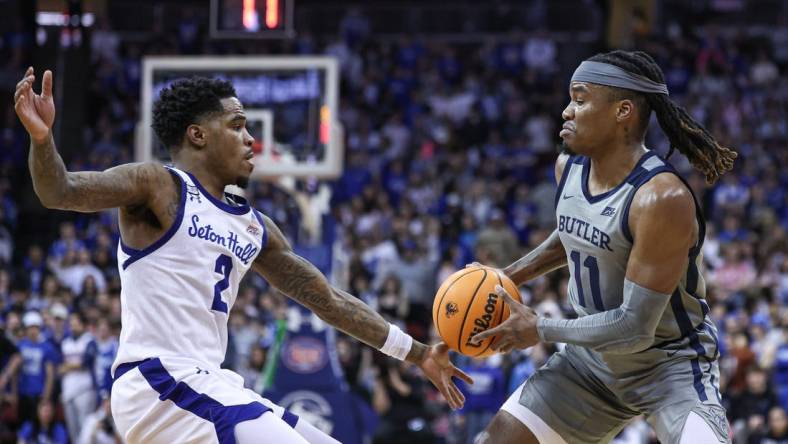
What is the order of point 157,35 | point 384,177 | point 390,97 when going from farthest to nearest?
1. point 157,35
2. point 390,97
3. point 384,177

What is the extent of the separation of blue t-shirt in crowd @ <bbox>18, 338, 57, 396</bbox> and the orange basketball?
27.4ft

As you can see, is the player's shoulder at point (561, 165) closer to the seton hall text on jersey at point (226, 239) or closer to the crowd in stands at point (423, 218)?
the seton hall text on jersey at point (226, 239)

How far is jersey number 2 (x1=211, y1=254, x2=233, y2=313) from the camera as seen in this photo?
14.4 ft

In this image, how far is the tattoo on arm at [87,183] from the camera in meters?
3.90

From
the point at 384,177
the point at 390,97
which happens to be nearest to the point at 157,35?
the point at 390,97

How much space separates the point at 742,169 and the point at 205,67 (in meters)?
8.31

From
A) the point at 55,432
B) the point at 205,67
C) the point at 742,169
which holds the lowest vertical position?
the point at 55,432

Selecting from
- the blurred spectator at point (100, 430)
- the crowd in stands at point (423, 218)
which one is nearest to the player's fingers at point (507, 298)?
the crowd in stands at point (423, 218)

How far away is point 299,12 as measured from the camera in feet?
77.8

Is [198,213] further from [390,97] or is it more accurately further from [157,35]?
[157,35]

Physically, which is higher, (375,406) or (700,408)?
(700,408)

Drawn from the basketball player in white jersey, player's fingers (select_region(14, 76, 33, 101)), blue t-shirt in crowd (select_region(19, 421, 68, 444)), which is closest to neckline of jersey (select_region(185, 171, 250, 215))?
the basketball player in white jersey

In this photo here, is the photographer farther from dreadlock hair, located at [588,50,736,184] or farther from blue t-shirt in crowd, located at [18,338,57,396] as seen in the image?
dreadlock hair, located at [588,50,736,184]

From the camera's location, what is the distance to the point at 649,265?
4480 millimetres
